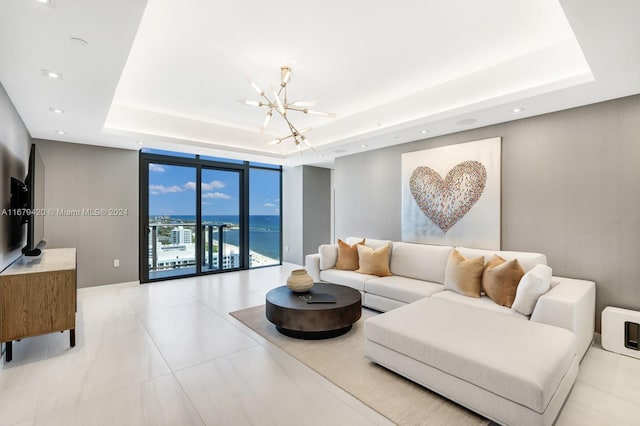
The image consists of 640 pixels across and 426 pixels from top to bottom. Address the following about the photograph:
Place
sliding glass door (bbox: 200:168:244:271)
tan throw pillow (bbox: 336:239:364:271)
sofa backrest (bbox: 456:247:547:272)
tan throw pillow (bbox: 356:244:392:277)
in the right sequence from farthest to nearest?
sliding glass door (bbox: 200:168:244:271) → tan throw pillow (bbox: 336:239:364:271) → tan throw pillow (bbox: 356:244:392:277) → sofa backrest (bbox: 456:247:547:272)

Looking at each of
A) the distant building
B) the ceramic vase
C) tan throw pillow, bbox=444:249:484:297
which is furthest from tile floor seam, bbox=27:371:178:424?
the distant building

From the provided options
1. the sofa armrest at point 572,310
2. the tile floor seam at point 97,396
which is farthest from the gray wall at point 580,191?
the tile floor seam at point 97,396

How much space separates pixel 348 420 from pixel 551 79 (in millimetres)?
3413

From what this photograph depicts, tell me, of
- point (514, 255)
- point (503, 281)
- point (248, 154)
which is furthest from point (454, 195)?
point (248, 154)

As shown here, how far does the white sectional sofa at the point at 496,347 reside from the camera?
1752 millimetres

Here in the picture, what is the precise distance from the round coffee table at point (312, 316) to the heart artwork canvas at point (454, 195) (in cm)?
173

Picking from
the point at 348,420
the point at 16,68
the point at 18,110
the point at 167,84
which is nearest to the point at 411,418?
the point at 348,420

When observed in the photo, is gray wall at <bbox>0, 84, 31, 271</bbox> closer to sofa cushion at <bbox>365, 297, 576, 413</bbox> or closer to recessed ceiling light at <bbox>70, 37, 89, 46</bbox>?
recessed ceiling light at <bbox>70, 37, 89, 46</bbox>

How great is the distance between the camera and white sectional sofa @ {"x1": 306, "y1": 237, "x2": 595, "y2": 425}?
1.75 metres

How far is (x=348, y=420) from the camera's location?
6.30ft

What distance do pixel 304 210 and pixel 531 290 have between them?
5015 millimetres

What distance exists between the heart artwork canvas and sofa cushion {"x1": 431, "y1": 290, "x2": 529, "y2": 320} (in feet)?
2.83

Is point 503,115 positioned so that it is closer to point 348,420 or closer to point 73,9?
point 348,420

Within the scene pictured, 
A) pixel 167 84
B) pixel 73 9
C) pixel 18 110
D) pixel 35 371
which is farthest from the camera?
pixel 167 84
